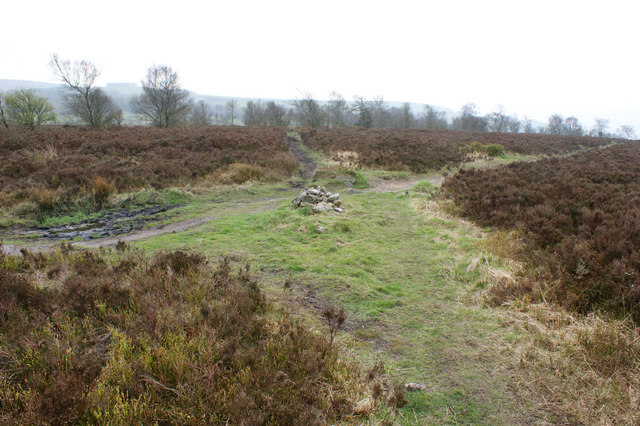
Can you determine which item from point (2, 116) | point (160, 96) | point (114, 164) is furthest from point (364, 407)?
point (160, 96)

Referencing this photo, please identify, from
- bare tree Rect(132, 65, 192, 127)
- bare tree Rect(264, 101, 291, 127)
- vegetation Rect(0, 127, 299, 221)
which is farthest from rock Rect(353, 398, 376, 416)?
bare tree Rect(264, 101, 291, 127)

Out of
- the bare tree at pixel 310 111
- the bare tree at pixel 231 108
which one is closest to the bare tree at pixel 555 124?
the bare tree at pixel 310 111

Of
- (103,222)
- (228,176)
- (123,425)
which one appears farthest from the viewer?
(228,176)

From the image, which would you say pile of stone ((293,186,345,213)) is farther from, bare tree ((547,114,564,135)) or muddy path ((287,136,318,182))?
bare tree ((547,114,564,135))

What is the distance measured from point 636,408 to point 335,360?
2525 millimetres

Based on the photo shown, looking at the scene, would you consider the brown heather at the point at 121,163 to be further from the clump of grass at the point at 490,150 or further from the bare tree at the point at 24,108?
the clump of grass at the point at 490,150

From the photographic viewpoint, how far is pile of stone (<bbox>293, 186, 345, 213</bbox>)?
902 centimetres

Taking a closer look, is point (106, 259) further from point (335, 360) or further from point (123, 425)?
point (335, 360)

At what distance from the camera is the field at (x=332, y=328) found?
2.67 m

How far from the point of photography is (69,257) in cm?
537

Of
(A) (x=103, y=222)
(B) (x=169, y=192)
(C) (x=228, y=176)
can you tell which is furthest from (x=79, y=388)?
(C) (x=228, y=176)

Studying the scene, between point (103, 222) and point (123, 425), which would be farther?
point (103, 222)

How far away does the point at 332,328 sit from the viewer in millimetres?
3709

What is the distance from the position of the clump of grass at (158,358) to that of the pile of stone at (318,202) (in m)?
4.76
